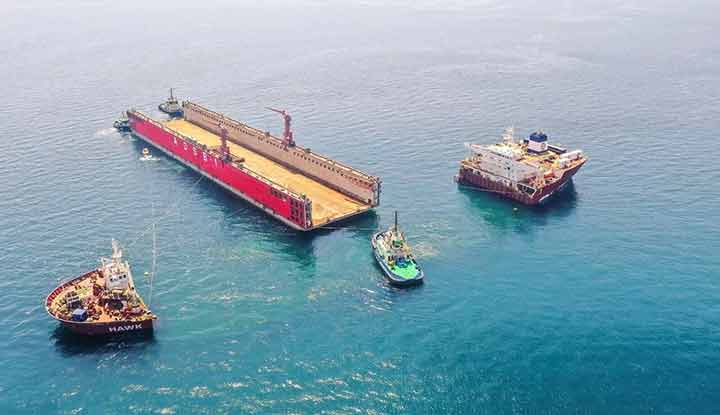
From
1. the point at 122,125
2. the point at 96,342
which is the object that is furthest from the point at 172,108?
the point at 96,342

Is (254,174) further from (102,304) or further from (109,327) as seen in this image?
(109,327)

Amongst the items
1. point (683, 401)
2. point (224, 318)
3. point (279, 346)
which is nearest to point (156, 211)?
point (224, 318)

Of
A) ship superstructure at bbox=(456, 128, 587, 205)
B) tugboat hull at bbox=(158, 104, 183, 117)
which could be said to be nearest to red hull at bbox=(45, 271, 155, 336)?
ship superstructure at bbox=(456, 128, 587, 205)

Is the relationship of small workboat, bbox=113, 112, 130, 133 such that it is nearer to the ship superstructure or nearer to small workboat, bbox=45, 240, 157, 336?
small workboat, bbox=45, 240, 157, 336

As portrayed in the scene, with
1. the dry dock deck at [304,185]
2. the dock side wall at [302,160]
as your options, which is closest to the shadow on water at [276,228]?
the dry dock deck at [304,185]

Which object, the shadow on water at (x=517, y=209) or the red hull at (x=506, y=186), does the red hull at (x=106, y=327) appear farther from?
the red hull at (x=506, y=186)

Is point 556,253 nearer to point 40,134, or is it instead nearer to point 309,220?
point 309,220
